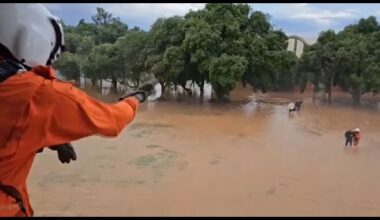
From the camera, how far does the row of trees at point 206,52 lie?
1363 cm

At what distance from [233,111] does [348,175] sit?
6.51 metres

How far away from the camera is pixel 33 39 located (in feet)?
2.97

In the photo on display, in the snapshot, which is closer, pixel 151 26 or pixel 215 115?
pixel 215 115

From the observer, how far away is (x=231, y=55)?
540 inches

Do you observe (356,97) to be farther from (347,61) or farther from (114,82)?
(114,82)

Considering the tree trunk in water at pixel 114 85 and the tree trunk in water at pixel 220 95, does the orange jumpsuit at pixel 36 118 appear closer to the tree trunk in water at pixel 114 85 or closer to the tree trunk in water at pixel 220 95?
the tree trunk in water at pixel 220 95

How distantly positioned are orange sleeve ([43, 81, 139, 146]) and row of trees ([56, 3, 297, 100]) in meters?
11.9

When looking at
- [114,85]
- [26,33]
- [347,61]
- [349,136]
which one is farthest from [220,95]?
[26,33]

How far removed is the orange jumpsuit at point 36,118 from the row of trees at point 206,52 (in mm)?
11941

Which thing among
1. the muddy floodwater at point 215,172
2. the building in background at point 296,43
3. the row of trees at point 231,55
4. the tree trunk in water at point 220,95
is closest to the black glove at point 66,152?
the muddy floodwater at point 215,172

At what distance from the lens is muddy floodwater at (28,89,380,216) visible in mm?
5727

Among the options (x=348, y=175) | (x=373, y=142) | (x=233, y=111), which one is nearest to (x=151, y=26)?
(x=233, y=111)

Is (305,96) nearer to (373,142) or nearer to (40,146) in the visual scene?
(373,142)

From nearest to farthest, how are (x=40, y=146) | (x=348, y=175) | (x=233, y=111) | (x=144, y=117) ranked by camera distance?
(x=40, y=146)
(x=348, y=175)
(x=144, y=117)
(x=233, y=111)
